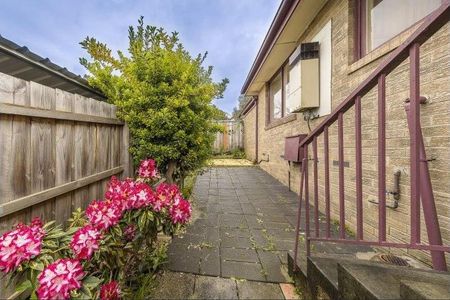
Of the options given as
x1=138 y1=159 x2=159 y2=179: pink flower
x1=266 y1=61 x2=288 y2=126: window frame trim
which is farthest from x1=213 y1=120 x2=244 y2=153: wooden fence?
x1=138 y1=159 x2=159 y2=179: pink flower

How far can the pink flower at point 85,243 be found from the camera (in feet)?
4.62

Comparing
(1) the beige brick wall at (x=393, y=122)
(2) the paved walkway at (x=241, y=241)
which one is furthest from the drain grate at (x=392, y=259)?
(2) the paved walkway at (x=241, y=241)

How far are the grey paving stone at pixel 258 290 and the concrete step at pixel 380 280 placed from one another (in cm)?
65

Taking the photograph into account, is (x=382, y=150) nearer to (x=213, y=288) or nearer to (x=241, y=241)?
(x=213, y=288)

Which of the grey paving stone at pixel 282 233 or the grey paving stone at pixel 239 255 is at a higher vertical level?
the grey paving stone at pixel 282 233

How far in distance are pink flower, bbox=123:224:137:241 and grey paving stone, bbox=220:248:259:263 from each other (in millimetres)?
944

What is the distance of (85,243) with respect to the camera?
4.68 feet

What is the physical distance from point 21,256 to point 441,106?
2806mm

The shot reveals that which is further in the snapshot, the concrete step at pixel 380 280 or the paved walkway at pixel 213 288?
the paved walkway at pixel 213 288

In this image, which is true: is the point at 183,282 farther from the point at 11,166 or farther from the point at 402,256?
the point at 402,256

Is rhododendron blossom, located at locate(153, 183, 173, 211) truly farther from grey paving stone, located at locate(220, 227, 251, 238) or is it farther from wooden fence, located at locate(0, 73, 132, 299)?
grey paving stone, located at locate(220, 227, 251, 238)

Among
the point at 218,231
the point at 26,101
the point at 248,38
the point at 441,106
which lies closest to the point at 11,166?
the point at 26,101

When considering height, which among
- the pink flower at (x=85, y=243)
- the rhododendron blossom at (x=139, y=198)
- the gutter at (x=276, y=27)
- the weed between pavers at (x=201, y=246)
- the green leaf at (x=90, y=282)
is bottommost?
the weed between pavers at (x=201, y=246)

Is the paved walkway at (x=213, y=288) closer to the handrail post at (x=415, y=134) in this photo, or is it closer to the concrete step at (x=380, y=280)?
the concrete step at (x=380, y=280)
